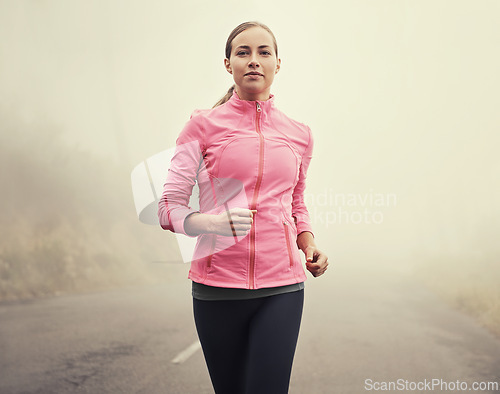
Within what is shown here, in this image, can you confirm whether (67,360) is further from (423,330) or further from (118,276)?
(118,276)

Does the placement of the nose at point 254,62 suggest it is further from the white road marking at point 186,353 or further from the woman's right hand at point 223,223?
the white road marking at point 186,353

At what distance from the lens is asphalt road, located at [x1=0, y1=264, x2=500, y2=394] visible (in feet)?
16.6

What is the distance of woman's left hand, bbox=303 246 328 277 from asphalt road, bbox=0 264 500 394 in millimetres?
2976

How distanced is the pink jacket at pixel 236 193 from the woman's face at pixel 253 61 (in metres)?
0.14

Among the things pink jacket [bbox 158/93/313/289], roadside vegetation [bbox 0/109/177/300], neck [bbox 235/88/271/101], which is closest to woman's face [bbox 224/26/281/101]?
neck [bbox 235/88/271/101]

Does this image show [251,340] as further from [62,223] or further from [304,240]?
[62,223]

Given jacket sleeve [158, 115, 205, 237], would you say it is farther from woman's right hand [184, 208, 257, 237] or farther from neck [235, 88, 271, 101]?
neck [235, 88, 271, 101]

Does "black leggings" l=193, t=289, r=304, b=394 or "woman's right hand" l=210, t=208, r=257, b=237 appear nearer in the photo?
"woman's right hand" l=210, t=208, r=257, b=237

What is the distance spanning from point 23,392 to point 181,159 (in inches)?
136

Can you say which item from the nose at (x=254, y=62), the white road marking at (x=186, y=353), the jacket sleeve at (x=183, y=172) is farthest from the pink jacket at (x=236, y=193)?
the white road marking at (x=186, y=353)

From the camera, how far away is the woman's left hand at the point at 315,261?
2.15 metres

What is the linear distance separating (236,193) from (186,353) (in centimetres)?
438

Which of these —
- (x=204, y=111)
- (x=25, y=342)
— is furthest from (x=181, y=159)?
(x=25, y=342)

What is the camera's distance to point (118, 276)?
598 inches
